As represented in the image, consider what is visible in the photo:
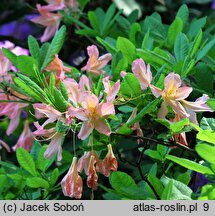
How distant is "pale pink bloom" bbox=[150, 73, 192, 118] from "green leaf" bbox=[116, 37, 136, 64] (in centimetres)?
25

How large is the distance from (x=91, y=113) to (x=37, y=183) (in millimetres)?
260

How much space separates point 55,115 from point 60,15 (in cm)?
77

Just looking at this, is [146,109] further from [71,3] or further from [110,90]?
[71,3]

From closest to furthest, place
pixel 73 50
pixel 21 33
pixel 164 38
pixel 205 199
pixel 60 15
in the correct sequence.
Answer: pixel 205 199
pixel 164 38
pixel 60 15
pixel 73 50
pixel 21 33

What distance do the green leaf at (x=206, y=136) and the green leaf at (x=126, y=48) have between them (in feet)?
1.26

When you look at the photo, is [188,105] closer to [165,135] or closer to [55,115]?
[165,135]

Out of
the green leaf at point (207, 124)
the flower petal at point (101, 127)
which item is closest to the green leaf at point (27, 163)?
the flower petal at point (101, 127)

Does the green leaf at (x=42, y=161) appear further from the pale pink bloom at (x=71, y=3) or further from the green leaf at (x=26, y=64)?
the pale pink bloom at (x=71, y=3)

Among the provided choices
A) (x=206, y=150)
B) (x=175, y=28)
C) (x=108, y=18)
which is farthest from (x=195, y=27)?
(x=206, y=150)

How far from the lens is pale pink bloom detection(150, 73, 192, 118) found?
1026mm

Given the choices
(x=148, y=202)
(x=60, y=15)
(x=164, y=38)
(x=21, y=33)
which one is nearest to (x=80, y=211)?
(x=148, y=202)

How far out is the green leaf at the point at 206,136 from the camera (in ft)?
3.05

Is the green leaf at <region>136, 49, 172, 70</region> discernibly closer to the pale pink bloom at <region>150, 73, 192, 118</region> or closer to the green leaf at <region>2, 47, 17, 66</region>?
the pale pink bloom at <region>150, 73, 192, 118</region>

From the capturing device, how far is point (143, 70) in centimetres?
106
